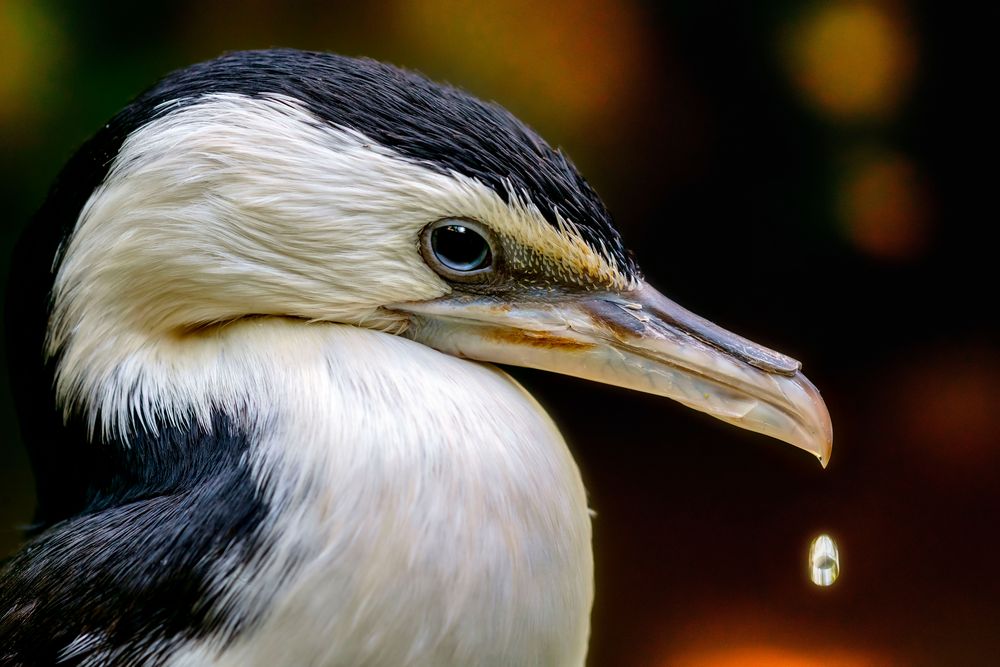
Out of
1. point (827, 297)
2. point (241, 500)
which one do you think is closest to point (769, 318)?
point (827, 297)

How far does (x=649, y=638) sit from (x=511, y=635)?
2.92 feet

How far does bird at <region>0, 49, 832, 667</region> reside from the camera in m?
0.68

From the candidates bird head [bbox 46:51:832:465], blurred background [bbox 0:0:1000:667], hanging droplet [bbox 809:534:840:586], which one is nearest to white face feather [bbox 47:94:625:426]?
bird head [bbox 46:51:832:465]

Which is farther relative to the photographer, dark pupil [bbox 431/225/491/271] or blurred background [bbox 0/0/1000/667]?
blurred background [bbox 0/0/1000/667]

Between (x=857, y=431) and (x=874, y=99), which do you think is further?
(x=857, y=431)

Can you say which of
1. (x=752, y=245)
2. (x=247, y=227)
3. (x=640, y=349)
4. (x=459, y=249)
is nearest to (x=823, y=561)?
(x=752, y=245)

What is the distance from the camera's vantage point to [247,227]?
28.9 inches

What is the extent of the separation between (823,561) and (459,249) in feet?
2.97

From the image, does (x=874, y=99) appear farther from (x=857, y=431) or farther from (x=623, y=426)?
(x=623, y=426)

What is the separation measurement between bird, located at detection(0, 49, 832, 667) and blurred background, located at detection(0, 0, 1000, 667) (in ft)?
1.83

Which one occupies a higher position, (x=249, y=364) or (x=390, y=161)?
(x=390, y=161)

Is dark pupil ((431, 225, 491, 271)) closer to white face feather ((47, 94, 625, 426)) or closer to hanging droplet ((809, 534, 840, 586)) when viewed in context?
white face feather ((47, 94, 625, 426))

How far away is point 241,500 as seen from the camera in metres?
0.68

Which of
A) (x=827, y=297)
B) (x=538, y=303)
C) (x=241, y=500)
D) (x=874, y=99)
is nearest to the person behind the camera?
(x=241, y=500)
